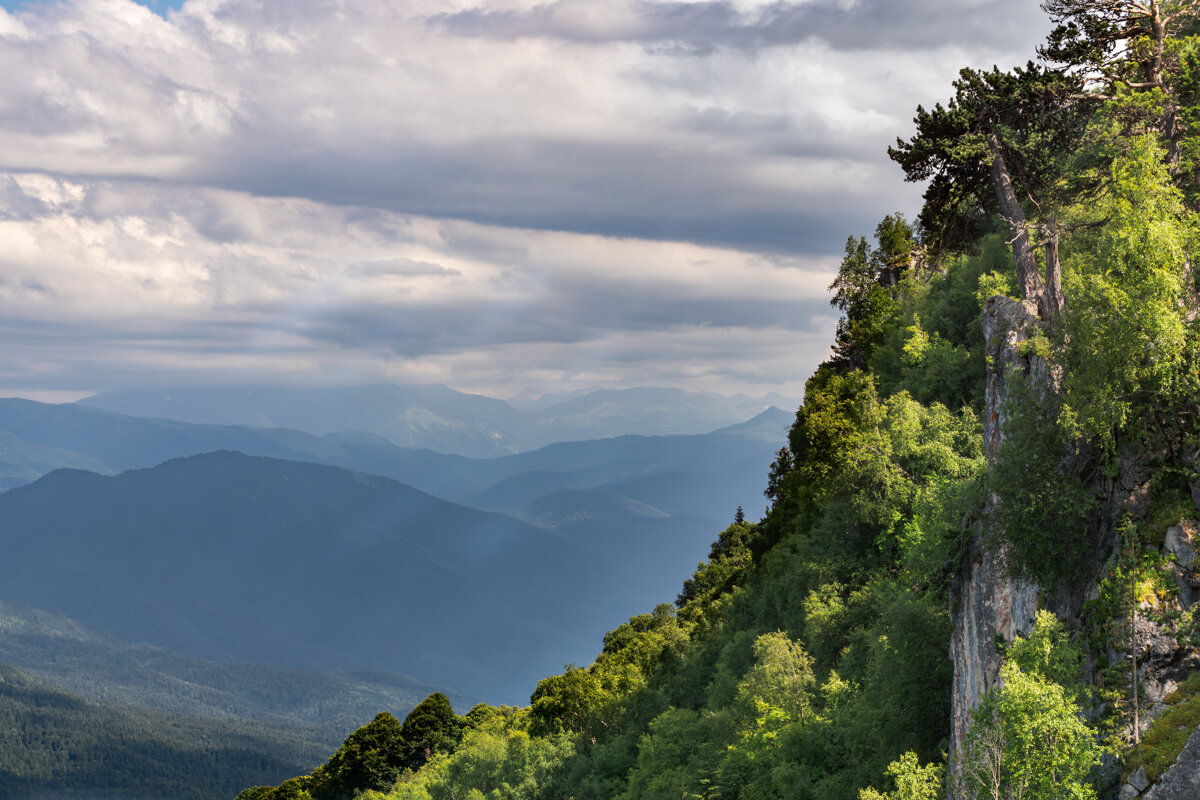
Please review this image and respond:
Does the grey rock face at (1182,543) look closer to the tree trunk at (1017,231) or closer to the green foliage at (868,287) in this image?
the tree trunk at (1017,231)

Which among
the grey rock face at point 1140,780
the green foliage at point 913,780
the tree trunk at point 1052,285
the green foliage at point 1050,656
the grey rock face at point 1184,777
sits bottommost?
the green foliage at point 913,780

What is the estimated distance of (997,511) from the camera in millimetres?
25500

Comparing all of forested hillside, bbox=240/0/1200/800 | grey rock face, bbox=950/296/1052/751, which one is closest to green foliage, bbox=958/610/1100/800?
forested hillside, bbox=240/0/1200/800

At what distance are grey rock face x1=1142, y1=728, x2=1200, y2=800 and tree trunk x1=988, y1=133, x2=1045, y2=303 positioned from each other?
2015 centimetres

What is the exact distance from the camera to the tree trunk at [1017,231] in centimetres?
3584

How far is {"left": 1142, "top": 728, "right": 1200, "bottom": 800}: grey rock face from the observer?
17516 mm

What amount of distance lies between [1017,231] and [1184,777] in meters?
24.7

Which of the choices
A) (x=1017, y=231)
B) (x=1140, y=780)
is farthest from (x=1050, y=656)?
(x=1017, y=231)

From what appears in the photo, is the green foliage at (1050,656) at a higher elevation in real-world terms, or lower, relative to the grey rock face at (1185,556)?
lower

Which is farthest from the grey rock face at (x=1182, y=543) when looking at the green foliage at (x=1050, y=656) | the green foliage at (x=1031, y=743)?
the green foliage at (x=1031, y=743)

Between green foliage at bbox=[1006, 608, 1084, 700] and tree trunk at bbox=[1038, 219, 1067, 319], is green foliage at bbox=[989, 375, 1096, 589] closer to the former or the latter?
green foliage at bbox=[1006, 608, 1084, 700]

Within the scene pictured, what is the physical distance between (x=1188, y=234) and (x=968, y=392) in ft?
106

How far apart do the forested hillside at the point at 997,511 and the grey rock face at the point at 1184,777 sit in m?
0.58

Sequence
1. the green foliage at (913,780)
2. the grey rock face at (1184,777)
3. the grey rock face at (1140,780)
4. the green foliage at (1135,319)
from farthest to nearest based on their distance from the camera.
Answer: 1. the green foliage at (913,780)
2. the green foliage at (1135,319)
3. the grey rock face at (1140,780)
4. the grey rock face at (1184,777)
